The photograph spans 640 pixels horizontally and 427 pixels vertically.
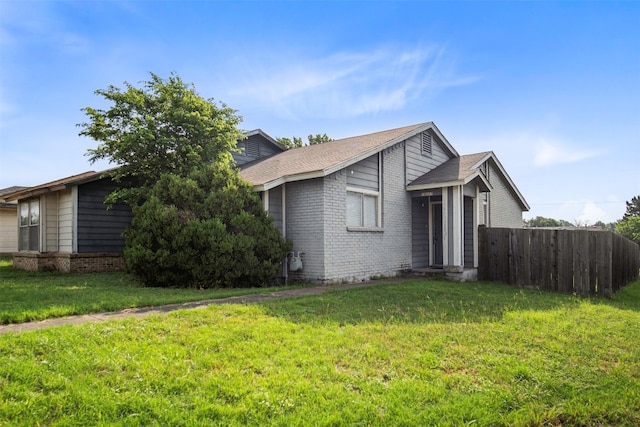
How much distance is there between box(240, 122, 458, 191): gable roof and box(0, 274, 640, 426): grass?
5.22 meters

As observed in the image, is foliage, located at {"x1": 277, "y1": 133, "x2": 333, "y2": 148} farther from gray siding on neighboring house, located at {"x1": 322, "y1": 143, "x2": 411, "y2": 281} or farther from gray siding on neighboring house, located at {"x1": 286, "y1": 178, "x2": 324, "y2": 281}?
gray siding on neighboring house, located at {"x1": 286, "y1": 178, "x2": 324, "y2": 281}

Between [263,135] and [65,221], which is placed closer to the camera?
[65,221]

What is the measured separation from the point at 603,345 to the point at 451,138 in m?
12.0

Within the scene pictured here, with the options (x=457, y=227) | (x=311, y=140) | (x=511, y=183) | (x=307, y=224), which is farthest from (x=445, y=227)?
(x=311, y=140)

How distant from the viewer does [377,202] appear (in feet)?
43.4

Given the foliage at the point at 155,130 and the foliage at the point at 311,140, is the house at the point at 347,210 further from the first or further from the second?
the foliage at the point at 311,140

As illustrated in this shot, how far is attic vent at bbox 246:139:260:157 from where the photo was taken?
58.1ft

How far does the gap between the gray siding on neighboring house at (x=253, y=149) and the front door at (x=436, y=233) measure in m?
7.36

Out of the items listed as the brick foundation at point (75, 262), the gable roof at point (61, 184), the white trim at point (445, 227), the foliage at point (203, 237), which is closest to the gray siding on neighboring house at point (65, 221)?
the brick foundation at point (75, 262)

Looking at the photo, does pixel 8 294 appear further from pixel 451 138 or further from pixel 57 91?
pixel 451 138

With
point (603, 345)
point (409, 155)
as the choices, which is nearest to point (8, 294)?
point (603, 345)

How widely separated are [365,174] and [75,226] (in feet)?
31.5

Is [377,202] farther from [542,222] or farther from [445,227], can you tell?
[542,222]

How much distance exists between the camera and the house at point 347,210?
458 inches
